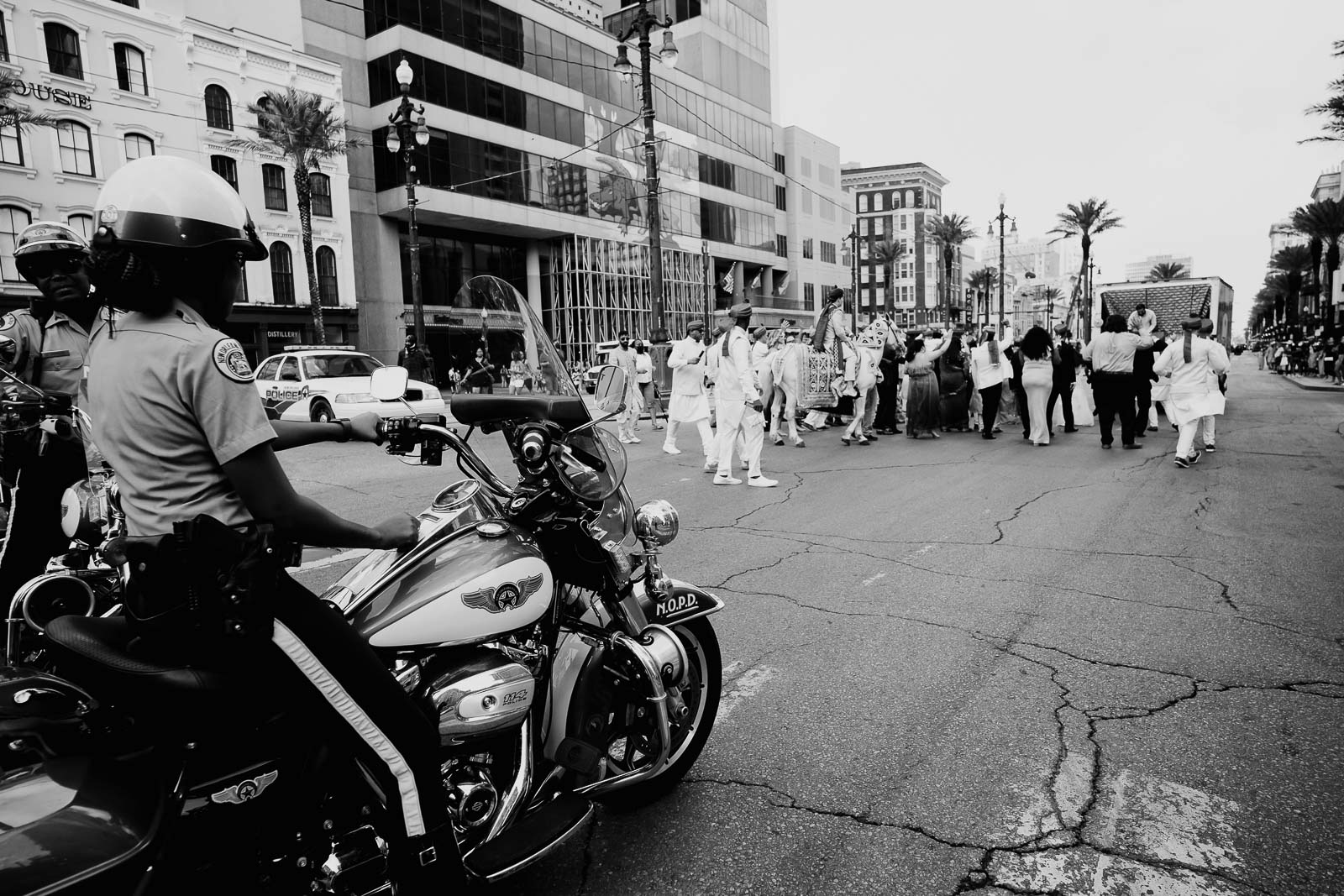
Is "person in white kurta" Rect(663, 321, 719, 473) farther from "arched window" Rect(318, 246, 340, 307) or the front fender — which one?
"arched window" Rect(318, 246, 340, 307)

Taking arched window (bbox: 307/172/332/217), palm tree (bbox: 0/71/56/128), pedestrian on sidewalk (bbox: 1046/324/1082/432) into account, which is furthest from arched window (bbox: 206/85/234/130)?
pedestrian on sidewalk (bbox: 1046/324/1082/432)

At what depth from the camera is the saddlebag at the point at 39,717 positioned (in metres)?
1.53

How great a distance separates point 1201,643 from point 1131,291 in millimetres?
24085

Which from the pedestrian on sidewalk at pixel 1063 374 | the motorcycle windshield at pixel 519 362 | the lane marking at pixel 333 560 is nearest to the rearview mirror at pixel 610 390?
the motorcycle windshield at pixel 519 362

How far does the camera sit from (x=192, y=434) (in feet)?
5.63

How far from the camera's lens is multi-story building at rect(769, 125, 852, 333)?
64.9 metres

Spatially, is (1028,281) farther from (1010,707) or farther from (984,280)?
(1010,707)

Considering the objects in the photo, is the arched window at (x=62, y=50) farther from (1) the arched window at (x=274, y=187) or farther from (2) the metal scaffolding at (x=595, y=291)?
(2) the metal scaffolding at (x=595, y=291)

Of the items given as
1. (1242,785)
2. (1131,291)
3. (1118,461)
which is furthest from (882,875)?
(1131,291)

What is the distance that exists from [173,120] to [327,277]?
304 inches

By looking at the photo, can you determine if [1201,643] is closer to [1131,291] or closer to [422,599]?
[422,599]

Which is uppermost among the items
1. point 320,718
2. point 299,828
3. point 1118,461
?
point 320,718

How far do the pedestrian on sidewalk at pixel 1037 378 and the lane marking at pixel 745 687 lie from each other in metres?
10.1

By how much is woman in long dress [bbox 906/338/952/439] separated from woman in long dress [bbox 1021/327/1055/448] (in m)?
1.62
